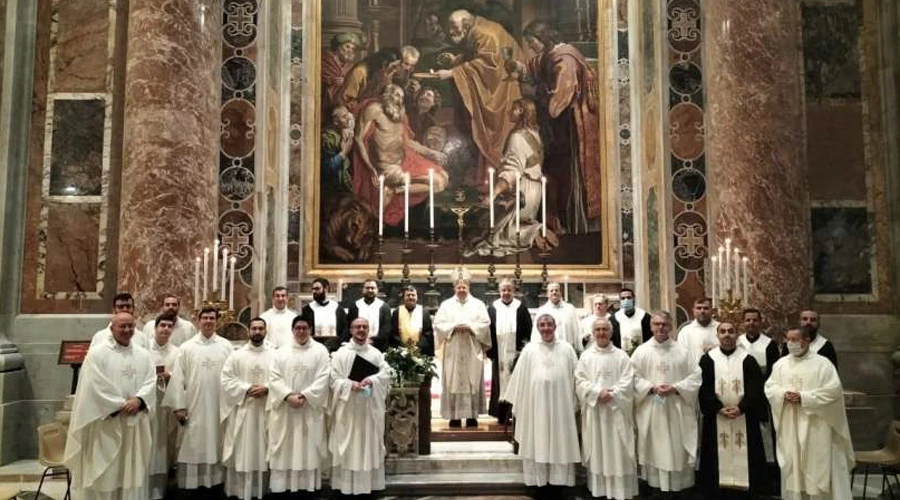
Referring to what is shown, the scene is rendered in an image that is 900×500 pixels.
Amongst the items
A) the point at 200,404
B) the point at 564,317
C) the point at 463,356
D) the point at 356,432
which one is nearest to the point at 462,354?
the point at 463,356

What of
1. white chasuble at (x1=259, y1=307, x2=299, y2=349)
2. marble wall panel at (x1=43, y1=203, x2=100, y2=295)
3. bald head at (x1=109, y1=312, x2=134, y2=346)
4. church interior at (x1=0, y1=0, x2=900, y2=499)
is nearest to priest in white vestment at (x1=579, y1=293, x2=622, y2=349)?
church interior at (x1=0, y1=0, x2=900, y2=499)

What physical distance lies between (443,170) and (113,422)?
23.9 ft

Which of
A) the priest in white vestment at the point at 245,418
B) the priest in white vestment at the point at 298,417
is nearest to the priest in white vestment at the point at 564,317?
the priest in white vestment at the point at 298,417

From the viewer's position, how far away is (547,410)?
7801mm

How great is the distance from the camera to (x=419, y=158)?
42.1 ft

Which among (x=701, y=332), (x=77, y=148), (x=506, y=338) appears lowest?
(x=506, y=338)

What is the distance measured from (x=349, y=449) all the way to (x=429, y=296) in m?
3.26

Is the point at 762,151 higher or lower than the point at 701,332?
higher

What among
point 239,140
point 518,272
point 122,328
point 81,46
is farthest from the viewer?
point 239,140

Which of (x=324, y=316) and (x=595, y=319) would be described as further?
(x=324, y=316)

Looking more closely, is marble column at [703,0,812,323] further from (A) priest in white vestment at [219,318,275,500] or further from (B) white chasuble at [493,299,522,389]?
(A) priest in white vestment at [219,318,275,500]

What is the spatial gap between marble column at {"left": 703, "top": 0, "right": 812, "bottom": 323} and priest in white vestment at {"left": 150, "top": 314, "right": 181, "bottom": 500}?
21.8 ft

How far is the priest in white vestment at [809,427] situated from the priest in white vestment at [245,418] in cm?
480

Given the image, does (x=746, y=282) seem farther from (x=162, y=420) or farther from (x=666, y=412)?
(x=162, y=420)
